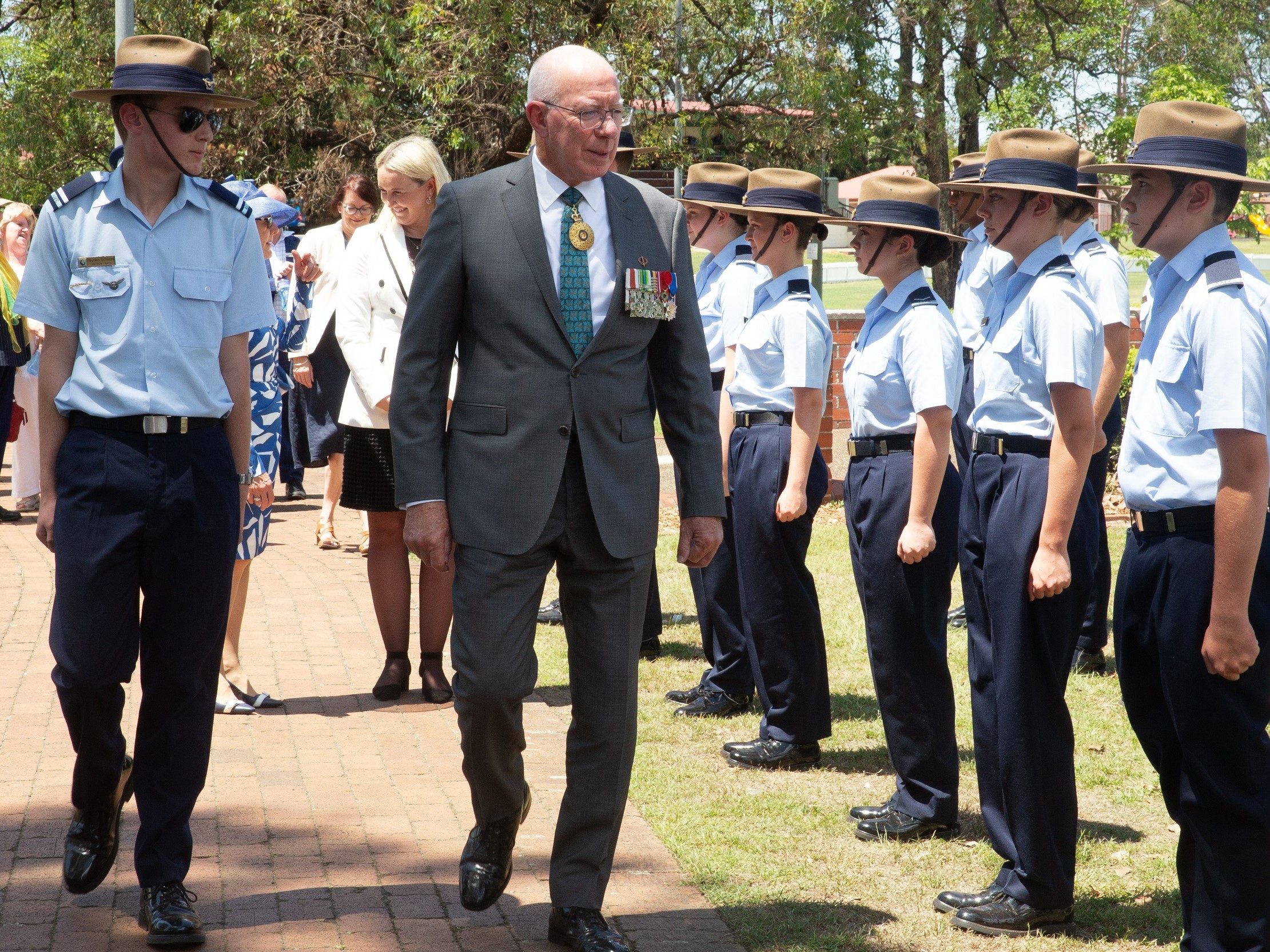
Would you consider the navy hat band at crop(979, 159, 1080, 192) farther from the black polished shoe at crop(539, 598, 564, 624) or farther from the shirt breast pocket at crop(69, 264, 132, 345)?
the black polished shoe at crop(539, 598, 564, 624)

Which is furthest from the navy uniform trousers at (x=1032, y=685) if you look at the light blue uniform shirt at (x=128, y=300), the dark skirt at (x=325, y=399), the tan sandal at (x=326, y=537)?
the tan sandal at (x=326, y=537)

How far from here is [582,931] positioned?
3820 millimetres

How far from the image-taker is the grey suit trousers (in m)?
3.79

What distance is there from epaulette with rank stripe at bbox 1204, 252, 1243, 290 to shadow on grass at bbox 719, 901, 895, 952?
2044 mm

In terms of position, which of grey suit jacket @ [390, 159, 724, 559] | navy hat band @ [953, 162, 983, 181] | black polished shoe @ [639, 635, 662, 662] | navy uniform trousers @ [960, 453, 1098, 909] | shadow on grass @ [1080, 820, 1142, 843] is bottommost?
black polished shoe @ [639, 635, 662, 662]

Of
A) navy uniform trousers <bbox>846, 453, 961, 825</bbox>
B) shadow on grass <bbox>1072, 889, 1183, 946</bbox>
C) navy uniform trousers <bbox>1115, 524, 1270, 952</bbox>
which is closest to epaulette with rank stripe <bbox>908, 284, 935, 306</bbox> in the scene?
navy uniform trousers <bbox>846, 453, 961, 825</bbox>

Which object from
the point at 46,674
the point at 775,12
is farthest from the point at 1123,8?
the point at 46,674

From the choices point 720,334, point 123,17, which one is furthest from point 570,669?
point 123,17

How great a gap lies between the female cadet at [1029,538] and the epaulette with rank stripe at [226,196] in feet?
7.25

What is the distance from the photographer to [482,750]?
3.87 metres

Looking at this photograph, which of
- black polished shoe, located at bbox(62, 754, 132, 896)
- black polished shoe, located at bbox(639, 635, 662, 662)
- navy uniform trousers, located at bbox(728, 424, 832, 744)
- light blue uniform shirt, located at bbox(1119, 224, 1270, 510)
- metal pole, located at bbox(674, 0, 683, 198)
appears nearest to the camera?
light blue uniform shirt, located at bbox(1119, 224, 1270, 510)

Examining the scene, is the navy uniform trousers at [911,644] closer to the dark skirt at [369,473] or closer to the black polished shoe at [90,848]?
the dark skirt at [369,473]

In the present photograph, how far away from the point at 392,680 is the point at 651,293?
10.6 feet

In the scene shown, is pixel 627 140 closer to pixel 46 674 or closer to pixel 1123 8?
pixel 46 674
